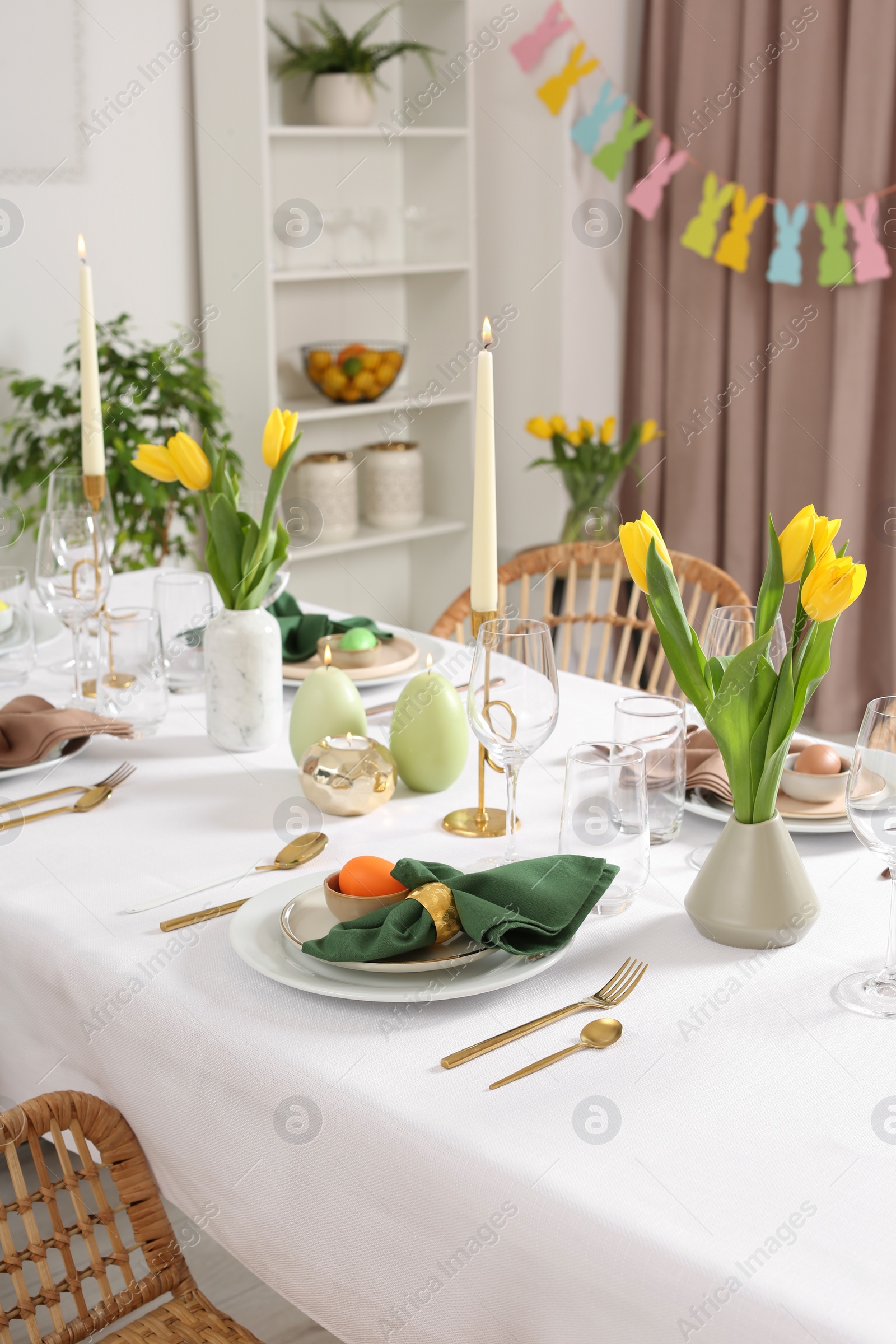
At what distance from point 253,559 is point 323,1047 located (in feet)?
2.12

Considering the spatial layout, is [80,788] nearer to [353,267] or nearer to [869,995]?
[869,995]

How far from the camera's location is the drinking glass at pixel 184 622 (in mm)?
1602

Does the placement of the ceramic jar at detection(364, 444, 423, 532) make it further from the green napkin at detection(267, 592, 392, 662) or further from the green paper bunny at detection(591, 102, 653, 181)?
the green napkin at detection(267, 592, 392, 662)

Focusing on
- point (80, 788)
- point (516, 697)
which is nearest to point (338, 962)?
point (516, 697)

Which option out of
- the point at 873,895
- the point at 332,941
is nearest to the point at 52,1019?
the point at 332,941

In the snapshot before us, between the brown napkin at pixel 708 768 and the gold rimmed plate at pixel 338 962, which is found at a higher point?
the brown napkin at pixel 708 768

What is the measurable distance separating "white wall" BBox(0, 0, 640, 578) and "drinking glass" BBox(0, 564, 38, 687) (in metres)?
1.50

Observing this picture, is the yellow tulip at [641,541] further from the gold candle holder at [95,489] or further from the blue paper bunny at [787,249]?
the blue paper bunny at [787,249]

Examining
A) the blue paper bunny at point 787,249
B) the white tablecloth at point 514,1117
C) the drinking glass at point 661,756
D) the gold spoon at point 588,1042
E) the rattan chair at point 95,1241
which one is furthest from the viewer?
the blue paper bunny at point 787,249

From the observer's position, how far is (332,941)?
91 centimetres

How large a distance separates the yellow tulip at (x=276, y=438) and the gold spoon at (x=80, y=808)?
384 mm

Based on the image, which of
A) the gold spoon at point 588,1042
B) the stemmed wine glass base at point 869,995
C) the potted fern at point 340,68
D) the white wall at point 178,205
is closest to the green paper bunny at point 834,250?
the white wall at point 178,205

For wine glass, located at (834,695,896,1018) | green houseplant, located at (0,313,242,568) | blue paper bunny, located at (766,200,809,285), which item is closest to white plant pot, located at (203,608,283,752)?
wine glass, located at (834,695,896,1018)

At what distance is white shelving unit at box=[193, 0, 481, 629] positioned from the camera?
3125 mm
